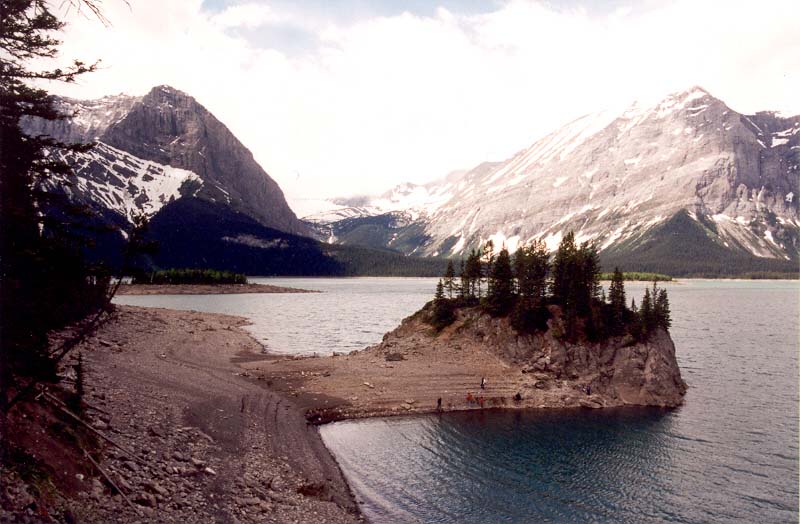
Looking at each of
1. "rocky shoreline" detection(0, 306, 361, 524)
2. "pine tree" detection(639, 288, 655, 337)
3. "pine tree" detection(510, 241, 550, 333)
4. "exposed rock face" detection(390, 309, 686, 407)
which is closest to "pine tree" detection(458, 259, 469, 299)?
"pine tree" detection(510, 241, 550, 333)

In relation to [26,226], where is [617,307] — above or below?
below

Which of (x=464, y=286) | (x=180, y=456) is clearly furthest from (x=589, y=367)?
(x=180, y=456)

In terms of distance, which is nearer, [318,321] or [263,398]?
[263,398]

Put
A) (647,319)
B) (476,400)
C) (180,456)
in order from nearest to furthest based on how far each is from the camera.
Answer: (180,456) < (476,400) < (647,319)

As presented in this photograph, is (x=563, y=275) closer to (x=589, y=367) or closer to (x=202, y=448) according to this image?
(x=589, y=367)

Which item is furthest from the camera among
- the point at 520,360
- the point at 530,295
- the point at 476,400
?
the point at 530,295

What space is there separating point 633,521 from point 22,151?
38.8 m

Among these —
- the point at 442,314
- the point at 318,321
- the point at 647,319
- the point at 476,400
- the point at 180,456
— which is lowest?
the point at 476,400

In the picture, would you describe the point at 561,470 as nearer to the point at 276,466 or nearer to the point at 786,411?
the point at 276,466

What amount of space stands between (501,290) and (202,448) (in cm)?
5259

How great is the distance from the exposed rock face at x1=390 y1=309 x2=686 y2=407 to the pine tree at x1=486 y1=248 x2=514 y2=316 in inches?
89.2

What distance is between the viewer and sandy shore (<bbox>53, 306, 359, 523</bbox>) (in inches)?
906

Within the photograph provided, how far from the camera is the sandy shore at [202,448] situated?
75.5 ft

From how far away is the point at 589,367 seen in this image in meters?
64.6
